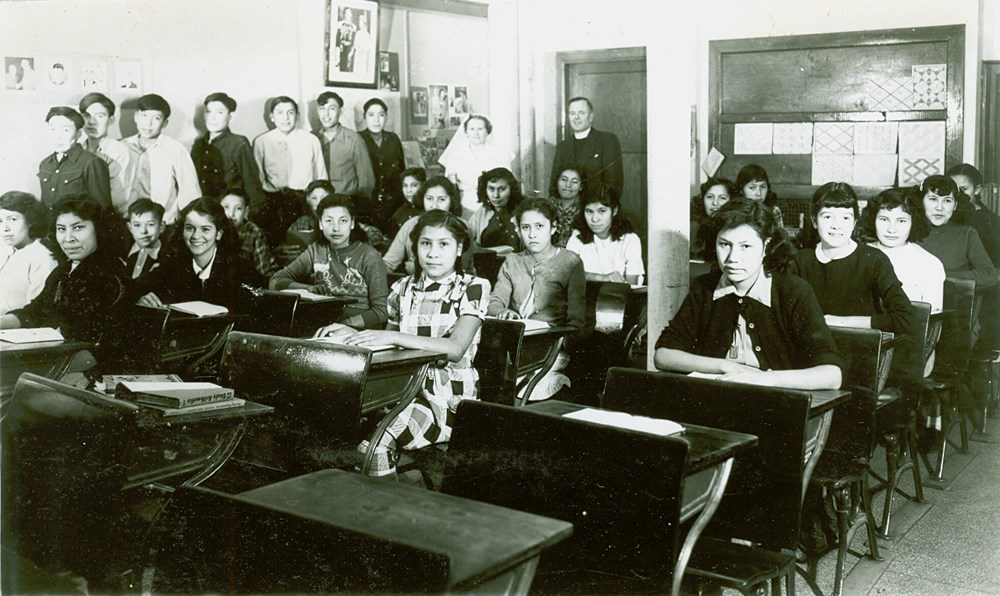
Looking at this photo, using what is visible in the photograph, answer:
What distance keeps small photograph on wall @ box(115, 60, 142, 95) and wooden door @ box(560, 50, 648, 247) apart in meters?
3.41

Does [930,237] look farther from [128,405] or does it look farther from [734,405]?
[128,405]

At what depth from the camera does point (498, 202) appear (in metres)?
6.09

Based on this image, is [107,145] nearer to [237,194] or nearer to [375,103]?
[237,194]

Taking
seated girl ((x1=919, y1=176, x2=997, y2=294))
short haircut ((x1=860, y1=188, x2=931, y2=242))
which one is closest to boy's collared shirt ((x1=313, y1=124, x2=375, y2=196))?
short haircut ((x1=860, y1=188, x2=931, y2=242))

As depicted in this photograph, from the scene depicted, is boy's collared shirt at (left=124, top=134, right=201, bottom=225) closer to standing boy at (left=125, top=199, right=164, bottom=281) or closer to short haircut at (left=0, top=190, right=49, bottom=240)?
standing boy at (left=125, top=199, right=164, bottom=281)

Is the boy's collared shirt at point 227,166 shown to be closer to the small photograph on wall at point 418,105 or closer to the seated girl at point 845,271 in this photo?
the small photograph on wall at point 418,105

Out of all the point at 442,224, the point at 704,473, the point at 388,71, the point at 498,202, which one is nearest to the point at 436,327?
the point at 442,224

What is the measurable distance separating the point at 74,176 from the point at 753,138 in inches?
186

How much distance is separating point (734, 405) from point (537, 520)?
35.6 inches

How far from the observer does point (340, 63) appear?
593 cm

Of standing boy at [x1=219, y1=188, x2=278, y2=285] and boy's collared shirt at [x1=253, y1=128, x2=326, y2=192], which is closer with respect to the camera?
standing boy at [x1=219, y1=188, x2=278, y2=285]

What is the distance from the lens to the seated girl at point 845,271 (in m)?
3.44

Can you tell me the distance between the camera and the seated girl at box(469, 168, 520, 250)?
6020 millimetres

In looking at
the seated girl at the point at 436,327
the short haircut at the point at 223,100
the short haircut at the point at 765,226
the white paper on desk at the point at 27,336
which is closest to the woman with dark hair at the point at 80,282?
the white paper on desk at the point at 27,336
